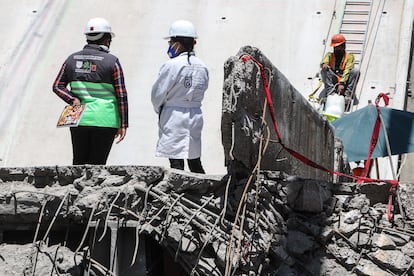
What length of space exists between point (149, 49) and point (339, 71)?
302 centimetres

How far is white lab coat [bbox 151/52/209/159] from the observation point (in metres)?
7.43

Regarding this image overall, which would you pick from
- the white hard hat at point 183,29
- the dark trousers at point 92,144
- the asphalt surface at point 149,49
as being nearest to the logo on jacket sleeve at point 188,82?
the white hard hat at point 183,29

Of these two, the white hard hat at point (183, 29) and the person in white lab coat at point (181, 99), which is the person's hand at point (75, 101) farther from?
the white hard hat at point (183, 29)

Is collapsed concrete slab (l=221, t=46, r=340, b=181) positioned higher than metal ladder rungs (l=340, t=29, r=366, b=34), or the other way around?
metal ladder rungs (l=340, t=29, r=366, b=34)

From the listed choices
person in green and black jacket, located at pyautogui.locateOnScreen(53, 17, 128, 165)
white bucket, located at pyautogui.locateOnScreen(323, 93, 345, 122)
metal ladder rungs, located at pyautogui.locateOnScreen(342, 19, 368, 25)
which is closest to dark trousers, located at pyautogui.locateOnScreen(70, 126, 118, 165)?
person in green and black jacket, located at pyautogui.locateOnScreen(53, 17, 128, 165)

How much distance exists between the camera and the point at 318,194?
656 centimetres

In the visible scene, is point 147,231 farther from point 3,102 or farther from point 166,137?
point 3,102

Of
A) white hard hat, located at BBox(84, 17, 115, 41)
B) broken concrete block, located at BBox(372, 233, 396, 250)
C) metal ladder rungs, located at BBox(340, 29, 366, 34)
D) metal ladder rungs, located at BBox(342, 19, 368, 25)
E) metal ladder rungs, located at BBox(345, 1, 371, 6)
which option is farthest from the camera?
metal ladder rungs, located at BBox(345, 1, 371, 6)

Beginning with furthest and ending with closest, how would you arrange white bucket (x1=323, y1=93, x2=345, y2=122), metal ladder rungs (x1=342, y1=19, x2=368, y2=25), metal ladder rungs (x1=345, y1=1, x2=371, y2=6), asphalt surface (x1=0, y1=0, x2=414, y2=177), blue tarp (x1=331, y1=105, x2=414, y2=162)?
metal ladder rungs (x1=345, y1=1, x2=371, y2=6), metal ladder rungs (x1=342, y1=19, x2=368, y2=25), asphalt surface (x1=0, y1=0, x2=414, y2=177), white bucket (x1=323, y1=93, x2=345, y2=122), blue tarp (x1=331, y1=105, x2=414, y2=162)

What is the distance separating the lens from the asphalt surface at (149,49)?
12227 mm

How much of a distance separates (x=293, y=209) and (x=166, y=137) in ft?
4.64

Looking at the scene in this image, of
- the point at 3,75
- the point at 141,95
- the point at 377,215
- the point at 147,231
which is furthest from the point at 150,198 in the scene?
the point at 3,75

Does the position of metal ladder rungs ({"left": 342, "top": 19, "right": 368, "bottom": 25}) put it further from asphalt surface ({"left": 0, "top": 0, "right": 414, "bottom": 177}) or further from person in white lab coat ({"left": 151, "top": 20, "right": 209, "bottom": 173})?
person in white lab coat ({"left": 151, "top": 20, "right": 209, "bottom": 173})

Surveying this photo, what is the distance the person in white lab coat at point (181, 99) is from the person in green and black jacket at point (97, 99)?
15.4 inches
